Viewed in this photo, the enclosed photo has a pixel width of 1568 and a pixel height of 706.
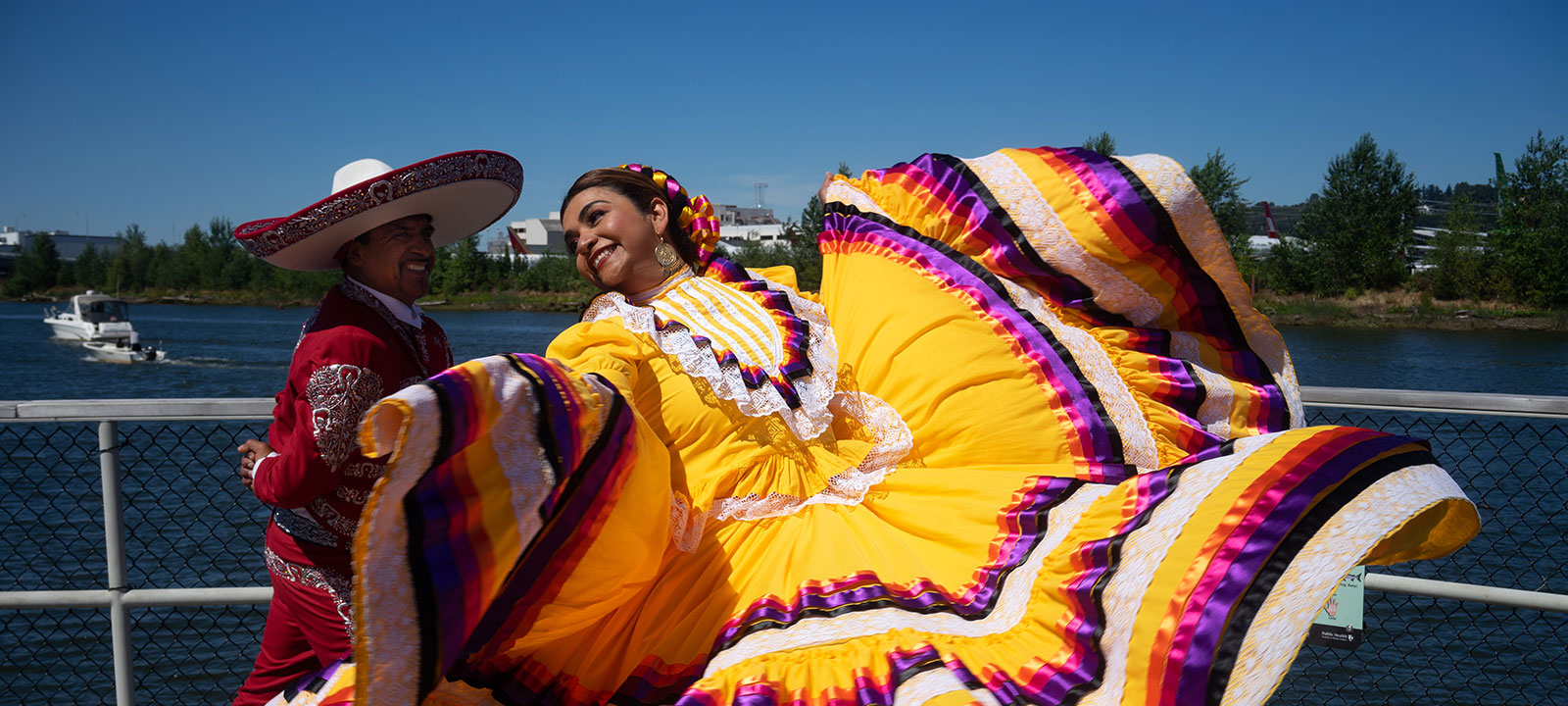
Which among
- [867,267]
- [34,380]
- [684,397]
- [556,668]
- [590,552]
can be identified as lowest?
[34,380]

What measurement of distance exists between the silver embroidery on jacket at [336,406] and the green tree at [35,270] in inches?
3902

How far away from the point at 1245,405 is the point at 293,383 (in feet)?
6.34

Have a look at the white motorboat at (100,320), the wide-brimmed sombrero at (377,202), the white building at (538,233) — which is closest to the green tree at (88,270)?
the white building at (538,233)

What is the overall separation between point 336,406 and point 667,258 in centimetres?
79

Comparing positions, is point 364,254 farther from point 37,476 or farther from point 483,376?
point 37,476

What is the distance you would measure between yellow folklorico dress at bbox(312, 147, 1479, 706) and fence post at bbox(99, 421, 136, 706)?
1512 mm

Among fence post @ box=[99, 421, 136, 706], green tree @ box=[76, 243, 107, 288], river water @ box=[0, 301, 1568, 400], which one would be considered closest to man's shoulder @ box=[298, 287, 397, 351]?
fence post @ box=[99, 421, 136, 706]

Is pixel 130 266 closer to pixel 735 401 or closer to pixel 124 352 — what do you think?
pixel 124 352

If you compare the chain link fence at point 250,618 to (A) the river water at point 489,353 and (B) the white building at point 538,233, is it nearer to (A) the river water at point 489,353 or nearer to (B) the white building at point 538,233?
(A) the river water at point 489,353

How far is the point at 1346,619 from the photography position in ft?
8.46

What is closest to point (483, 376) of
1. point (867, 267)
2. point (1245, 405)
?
point (867, 267)

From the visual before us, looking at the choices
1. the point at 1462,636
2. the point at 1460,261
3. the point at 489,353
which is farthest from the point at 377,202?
the point at 1460,261

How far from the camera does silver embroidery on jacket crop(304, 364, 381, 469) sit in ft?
5.57

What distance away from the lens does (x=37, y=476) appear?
1219cm
